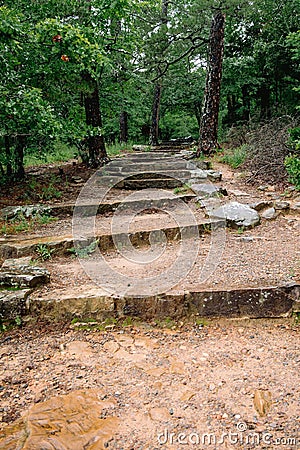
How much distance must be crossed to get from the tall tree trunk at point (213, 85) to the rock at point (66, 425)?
670cm

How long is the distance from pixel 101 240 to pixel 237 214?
1.77 m

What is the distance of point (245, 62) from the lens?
9.66m

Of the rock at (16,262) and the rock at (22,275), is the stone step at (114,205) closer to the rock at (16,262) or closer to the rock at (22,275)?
the rock at (16,262)

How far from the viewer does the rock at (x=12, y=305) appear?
8.41ft

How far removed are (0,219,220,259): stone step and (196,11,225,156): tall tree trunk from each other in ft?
13.3

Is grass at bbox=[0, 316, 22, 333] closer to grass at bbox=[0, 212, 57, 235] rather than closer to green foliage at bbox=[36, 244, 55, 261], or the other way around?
green foliage at bbox=[36, 244, 55, 261]

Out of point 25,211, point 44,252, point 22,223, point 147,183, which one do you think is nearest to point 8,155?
point 25,211

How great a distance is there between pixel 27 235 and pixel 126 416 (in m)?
2.75

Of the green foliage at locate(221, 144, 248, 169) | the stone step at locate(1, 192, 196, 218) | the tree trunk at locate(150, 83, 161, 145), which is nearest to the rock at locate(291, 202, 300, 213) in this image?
the stone step at locate(1, 192, 196, 218)

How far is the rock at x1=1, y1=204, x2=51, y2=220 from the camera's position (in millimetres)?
Answer: 4598

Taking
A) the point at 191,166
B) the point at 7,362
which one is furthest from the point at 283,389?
the point at 191,166

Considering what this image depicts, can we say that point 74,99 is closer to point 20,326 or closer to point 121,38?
point 121,38

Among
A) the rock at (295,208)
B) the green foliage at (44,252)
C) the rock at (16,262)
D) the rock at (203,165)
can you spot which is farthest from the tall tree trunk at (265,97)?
the rock at (16,262)

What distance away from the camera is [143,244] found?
4.02m
